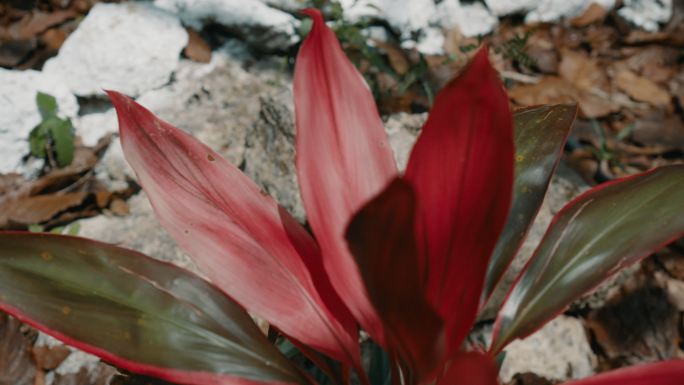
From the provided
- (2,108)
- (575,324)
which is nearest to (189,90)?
(2,108)

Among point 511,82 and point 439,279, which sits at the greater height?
point 439,279

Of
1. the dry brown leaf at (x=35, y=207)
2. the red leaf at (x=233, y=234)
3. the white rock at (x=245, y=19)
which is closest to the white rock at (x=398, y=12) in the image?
the white rock at (x=245, y=19)

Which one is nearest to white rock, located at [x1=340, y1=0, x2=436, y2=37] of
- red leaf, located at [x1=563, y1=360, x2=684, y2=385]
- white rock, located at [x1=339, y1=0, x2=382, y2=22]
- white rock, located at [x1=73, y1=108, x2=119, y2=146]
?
white rock, located at [x1=339, y1=0, x2=382, y2=22]

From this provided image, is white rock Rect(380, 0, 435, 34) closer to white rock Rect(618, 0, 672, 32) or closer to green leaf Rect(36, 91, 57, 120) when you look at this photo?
white rock Rect(618, 0, 672, 32)

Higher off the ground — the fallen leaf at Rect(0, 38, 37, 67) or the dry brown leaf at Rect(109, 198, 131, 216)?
the fallen leaf at Rect(0, 38, 37, 67)

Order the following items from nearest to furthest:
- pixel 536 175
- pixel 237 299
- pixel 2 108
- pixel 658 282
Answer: pixel 237 299 < pixel 536 175 < pixel 658 282 < pixel 2 108

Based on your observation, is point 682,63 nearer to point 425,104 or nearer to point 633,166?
point 633,166
